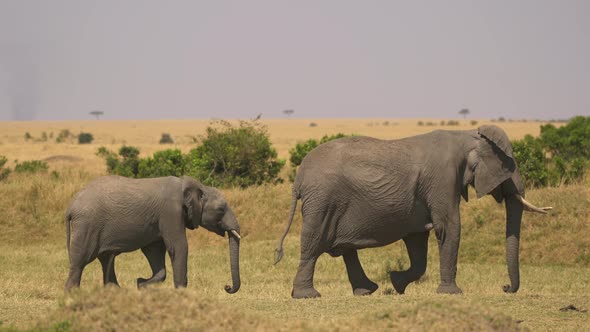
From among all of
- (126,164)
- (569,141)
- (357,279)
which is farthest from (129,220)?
(569,141)

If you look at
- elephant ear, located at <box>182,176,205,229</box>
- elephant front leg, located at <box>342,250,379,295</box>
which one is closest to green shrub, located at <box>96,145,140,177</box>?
elephant ear, located at <box>182,176,205,229</box>

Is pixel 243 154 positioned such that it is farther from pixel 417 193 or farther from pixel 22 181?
pixel 417 193

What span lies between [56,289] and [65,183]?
9940mm

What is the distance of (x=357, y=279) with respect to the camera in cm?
1483

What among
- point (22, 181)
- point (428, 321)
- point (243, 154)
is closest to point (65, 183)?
point (22, 181)

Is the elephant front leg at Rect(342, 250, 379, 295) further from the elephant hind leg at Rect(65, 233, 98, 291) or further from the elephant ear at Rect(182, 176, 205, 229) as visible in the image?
the elephant hind leg at Rect(65, 233, 98, 291)

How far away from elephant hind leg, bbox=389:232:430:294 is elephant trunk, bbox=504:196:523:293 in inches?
45.7

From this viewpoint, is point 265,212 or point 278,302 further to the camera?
point 265,212

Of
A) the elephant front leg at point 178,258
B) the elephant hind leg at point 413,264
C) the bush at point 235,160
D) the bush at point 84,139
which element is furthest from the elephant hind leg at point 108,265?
the bush at point 84,139

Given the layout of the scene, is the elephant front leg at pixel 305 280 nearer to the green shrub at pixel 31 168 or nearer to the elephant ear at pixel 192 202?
the elephant ear at pixel 192 202

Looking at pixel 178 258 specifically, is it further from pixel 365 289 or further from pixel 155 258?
pixel 365 289

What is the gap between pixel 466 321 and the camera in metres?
9.94

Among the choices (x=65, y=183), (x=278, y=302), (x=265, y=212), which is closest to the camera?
(x=278, y=302)

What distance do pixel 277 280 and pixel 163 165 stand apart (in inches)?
457
